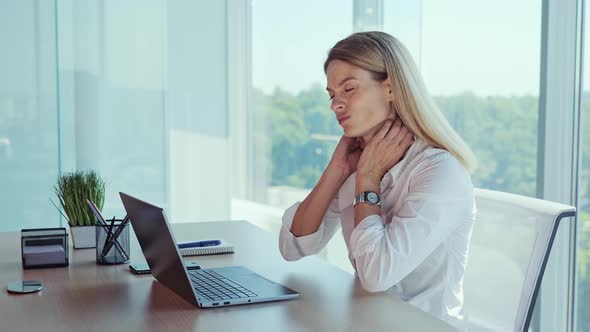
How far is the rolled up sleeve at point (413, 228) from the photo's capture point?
5.15ft

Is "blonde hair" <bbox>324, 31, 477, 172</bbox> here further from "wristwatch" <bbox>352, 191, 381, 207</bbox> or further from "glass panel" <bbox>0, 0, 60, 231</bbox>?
"glass panel" <bbox>0, 0, 60, 231</bbox>

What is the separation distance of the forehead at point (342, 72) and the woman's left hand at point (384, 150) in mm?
149

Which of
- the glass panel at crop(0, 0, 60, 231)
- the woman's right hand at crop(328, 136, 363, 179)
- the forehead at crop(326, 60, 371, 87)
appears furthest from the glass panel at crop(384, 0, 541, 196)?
the glass panel at crop(0, 0, 60, 231)

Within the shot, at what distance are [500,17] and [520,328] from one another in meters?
1.44

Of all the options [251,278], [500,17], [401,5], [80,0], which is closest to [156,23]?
[80,0]

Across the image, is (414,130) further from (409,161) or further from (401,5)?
(401,5)

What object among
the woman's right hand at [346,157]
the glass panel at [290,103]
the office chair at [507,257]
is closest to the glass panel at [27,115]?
the glass panel at [290,103]

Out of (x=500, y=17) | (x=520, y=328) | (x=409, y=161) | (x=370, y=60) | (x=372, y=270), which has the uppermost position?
(x=500, y=17)

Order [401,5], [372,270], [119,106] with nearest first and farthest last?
[372,270] < [401,5] < [119,106]

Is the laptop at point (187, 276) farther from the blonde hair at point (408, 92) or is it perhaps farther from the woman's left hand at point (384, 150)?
the blonde hair at point (408, 92)

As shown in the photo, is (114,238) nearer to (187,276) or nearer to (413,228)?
(187,276)

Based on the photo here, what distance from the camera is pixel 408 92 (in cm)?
181

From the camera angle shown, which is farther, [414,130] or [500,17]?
[500,17]

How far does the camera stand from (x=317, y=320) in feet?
4.36
